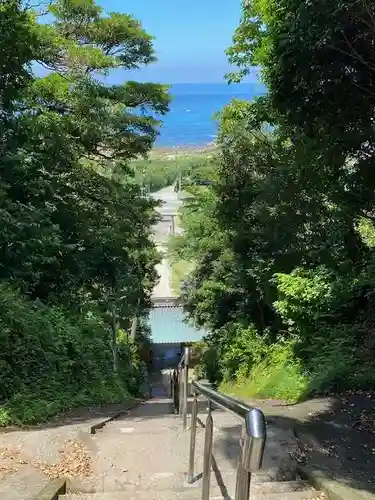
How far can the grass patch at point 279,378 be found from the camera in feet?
27.3

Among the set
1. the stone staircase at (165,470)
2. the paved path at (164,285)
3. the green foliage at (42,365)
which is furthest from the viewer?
the paved path at (164,285)

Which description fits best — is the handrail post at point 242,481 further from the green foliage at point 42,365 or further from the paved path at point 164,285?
the paved path at point 164,285

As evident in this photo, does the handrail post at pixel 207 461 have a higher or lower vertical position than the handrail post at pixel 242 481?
lower

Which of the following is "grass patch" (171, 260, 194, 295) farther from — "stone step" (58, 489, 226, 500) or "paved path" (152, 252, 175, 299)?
"stone step" (58, 489, 226, 500)

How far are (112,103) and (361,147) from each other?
7.32 m

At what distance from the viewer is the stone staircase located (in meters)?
3.50

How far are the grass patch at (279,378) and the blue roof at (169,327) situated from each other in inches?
810

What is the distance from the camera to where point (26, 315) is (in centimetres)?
740

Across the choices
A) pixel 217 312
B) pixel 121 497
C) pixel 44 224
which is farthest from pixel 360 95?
pixel 217 312

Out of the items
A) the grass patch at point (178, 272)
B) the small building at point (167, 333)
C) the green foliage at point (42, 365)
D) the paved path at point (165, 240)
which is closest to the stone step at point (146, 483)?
the green foliage at point (42, 365)

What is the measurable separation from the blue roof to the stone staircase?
28866mm

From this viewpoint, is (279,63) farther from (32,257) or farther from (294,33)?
(32,257)

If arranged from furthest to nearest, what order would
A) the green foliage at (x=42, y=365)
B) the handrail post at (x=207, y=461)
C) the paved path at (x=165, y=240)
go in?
1. the paved path at (x=165, y=240)
2. the green foliage at (x=42, y=365)
3. the handrail post at (x=207, y=461)

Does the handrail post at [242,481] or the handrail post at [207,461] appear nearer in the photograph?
the handrail post at [242,481]
